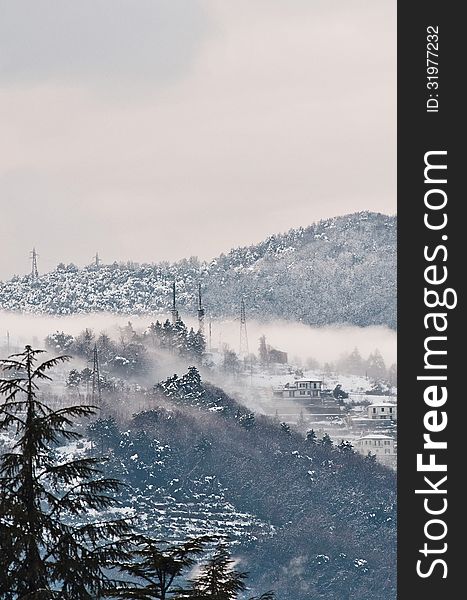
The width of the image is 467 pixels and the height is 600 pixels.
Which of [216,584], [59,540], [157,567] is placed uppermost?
[59,540]

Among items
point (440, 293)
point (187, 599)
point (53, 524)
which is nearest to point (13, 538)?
point (53, 524)

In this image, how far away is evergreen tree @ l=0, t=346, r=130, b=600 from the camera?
2803 centimetres

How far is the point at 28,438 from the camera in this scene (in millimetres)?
28953

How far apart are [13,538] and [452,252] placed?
2436 centimetres

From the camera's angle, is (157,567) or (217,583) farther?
(217,583)

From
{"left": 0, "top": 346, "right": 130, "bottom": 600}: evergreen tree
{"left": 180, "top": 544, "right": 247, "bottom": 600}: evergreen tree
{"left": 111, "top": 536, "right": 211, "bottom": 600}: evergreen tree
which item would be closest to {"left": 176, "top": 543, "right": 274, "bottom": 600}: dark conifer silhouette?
{"left": 180, "top": 544, "right": 247, "bottom": 600}: evergreen tree

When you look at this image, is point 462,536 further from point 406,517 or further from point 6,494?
point 6,494

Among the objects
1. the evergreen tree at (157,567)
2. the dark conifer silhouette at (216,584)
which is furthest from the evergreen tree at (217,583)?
the evergreen tree at (157,567)

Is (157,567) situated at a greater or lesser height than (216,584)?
greater

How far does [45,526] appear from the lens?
28.3 metres

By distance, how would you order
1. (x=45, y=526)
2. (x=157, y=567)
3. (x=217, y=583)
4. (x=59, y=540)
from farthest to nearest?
1. (x=217, y=583)
2. (x=157, y=567)
3. (x=59, y=540)
4. (x=45, y=526)

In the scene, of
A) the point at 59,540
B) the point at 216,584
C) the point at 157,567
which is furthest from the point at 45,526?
the point at 216,584

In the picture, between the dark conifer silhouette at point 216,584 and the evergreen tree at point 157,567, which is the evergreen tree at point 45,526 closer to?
the evergreen tree at point 157,567

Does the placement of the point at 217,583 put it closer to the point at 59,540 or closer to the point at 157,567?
the point at 157,567
